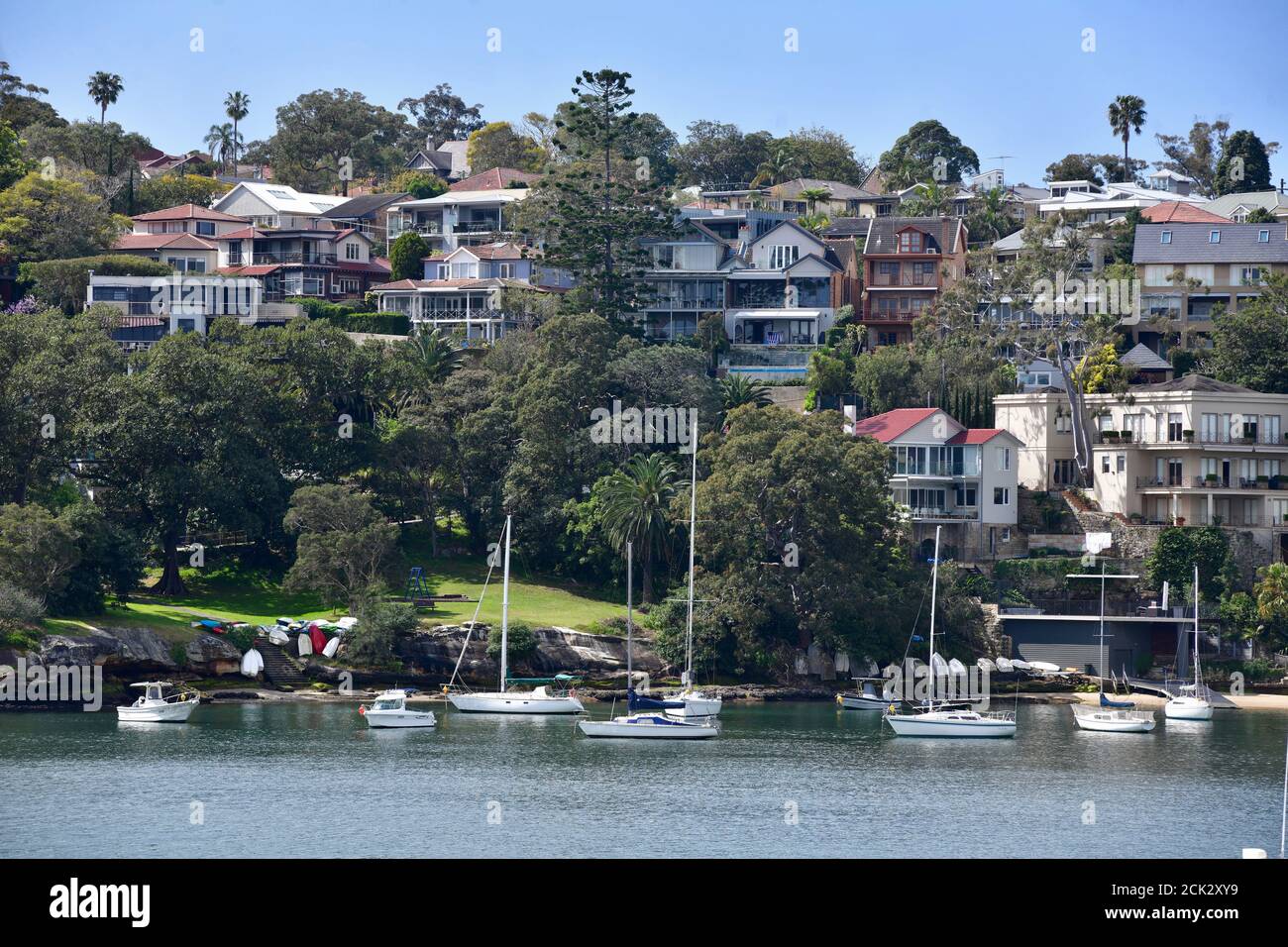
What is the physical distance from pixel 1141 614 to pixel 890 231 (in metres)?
39.7

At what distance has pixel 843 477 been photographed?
2948 inches

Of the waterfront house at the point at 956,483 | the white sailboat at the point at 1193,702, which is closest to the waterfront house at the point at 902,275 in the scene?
the waterfront house at the point at 956,483

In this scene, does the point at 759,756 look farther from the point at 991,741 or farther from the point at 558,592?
the point at 558,592

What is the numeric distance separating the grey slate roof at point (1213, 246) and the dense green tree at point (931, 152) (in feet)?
134

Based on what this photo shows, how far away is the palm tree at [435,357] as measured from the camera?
92.2 m

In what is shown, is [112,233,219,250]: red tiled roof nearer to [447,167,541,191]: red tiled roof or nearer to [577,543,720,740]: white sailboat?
[447,167,541,191]: red tiled roof

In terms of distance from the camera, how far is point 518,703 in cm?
6706

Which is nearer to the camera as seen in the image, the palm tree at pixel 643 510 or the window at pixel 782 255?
the palm tree at pixel 643 510

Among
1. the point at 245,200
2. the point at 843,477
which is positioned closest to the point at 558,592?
the point at 843,477

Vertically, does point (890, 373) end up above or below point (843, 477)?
above

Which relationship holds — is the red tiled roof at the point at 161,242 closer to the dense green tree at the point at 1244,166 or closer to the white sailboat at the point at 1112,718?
the white sailboat at the point at 1112,718

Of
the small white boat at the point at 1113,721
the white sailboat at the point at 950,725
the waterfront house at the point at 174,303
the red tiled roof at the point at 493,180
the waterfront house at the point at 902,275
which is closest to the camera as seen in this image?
the white sailboat at the point at 950,725

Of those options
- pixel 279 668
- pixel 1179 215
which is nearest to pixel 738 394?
pixel 279 668

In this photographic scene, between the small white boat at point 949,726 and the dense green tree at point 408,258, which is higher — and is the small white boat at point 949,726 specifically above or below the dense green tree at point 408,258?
below
